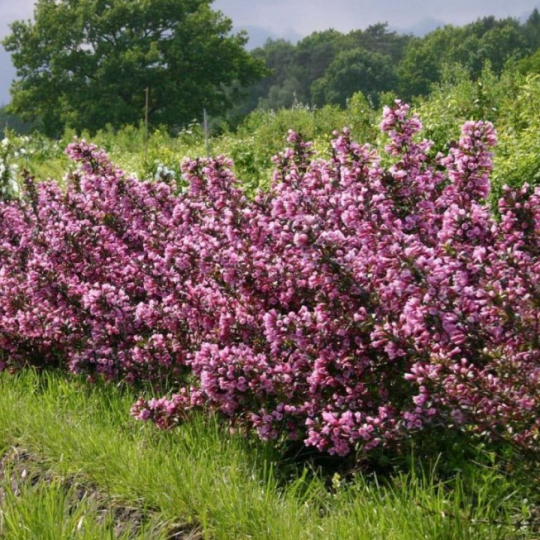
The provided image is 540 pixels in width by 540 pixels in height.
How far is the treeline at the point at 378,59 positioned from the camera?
90.2 meters

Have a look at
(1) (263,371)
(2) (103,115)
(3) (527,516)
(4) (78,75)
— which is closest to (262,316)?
(1) (263,371)

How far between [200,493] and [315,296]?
1.23 metres

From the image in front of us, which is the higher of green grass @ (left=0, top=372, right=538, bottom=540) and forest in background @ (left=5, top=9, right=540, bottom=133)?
forest in background @ (left=5, top=9, right=540, bottom=133)

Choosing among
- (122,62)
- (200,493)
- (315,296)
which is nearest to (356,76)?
(122,62)

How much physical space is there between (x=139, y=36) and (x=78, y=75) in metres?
4.59

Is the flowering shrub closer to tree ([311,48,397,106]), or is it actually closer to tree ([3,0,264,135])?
tree ([3,0,264,135])

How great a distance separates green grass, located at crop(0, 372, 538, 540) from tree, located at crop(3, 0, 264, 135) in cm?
4342

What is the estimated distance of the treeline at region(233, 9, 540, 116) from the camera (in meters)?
90.2

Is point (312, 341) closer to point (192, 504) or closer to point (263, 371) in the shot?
point (263, 371)

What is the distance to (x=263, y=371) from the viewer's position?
4.00m

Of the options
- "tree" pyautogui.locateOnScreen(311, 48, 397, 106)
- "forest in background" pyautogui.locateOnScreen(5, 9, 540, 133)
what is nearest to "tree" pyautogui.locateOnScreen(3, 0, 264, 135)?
"forest in background" pyautogui.locateOnScreen(5, 9, 540, 133)

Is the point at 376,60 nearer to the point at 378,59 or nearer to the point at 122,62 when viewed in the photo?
the point at 378,59

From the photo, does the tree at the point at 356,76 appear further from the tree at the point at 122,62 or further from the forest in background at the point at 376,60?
the tree at the point at 122,62

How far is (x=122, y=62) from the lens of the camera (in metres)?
47.5
